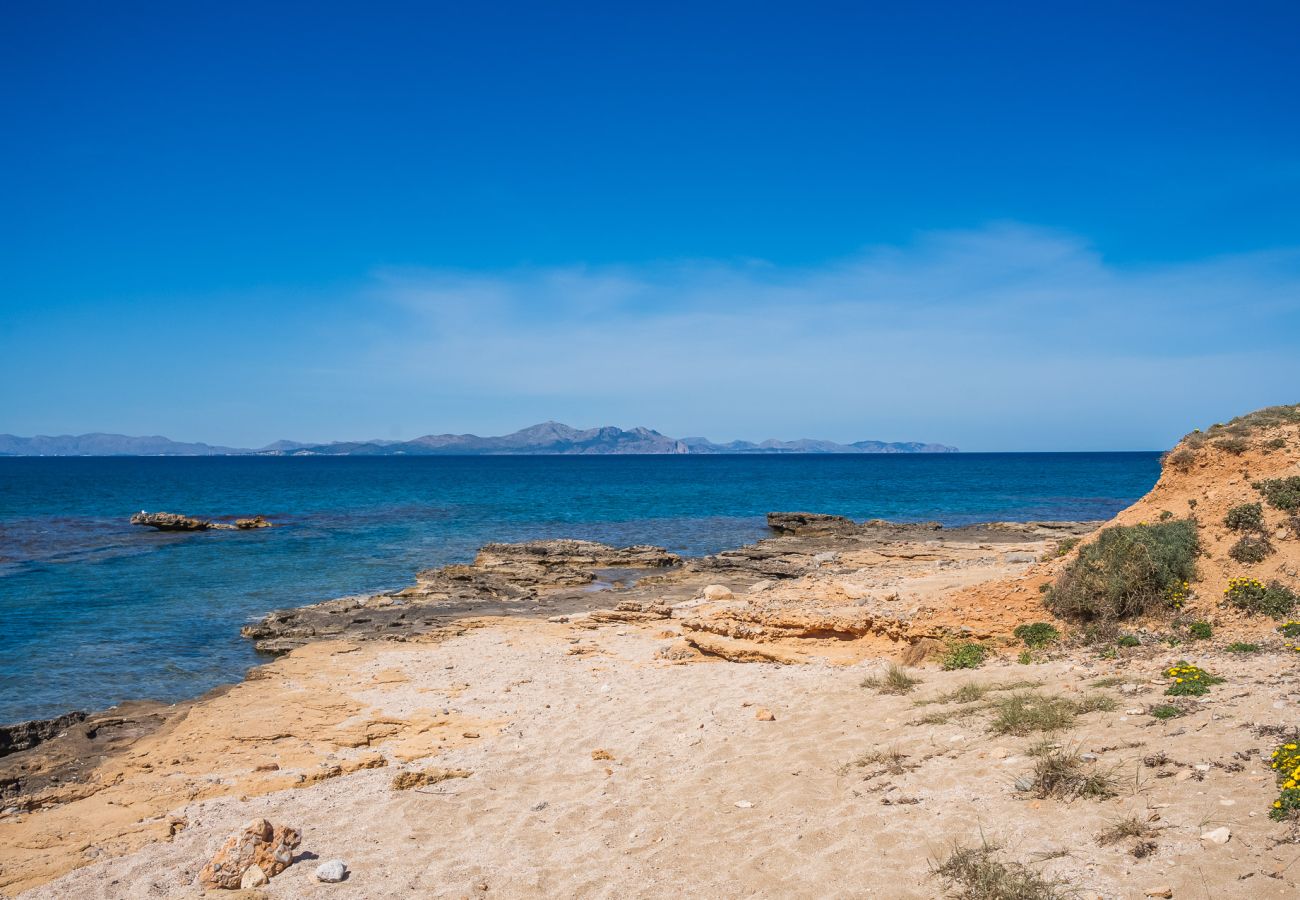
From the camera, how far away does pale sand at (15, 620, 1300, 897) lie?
6.49 metres

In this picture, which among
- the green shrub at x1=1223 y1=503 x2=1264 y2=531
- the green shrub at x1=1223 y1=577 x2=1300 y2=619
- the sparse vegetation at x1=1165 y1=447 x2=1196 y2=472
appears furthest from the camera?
the sparse vegetation at x1=1165 y1=447 x2=1196 y2=472

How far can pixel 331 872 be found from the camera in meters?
7.46

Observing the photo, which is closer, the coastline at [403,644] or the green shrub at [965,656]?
the coastline at [403,644]

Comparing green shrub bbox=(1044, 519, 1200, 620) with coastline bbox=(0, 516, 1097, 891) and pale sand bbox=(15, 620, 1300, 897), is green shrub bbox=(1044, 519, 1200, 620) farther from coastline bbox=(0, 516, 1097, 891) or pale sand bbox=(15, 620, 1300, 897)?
pale sand bbox=(15, 620, 1300, 897)

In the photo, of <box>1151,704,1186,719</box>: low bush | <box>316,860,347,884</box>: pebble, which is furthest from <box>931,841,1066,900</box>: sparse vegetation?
<box>316,860,347,884</box>: pebble

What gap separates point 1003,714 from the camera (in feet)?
30.2

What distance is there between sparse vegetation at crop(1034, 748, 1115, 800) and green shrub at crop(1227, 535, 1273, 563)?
24.8 feet

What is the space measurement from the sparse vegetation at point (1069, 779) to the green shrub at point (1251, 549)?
24.8 ft

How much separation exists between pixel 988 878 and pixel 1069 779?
74.3 inches

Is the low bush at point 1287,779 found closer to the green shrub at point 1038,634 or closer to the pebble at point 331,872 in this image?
the green shrub at point 1038,634

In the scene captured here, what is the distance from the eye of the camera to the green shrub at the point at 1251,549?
12641 millimetres

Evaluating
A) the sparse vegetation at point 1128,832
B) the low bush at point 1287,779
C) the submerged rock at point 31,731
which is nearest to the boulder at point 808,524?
the submerged rock at point 31,731

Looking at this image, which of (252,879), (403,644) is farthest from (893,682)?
(403,644)

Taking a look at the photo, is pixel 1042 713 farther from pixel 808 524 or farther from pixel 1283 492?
pixel 808 524
